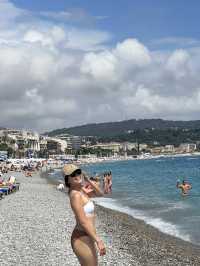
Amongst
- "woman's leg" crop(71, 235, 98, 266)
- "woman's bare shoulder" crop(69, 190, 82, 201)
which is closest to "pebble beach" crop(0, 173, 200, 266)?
"woman's leg" crop(71, 235, 98, 266)

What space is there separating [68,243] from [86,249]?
5990mm

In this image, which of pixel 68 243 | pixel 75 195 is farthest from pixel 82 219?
pixel 68 243

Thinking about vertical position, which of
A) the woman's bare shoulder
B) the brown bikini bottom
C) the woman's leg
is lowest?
the woman's leg

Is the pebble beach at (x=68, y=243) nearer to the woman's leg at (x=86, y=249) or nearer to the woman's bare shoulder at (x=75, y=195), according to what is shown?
the woman's leg at (x=86, y=249)

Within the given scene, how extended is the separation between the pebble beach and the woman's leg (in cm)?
359

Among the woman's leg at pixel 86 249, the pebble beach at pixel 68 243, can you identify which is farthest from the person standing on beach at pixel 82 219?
the pebble beach at pixel 68 243

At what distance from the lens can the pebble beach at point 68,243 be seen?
977 cm

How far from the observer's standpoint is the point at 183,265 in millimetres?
10578

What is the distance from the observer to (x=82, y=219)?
5.41 m

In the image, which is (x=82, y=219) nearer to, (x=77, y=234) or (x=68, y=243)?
(x=77, y=234)

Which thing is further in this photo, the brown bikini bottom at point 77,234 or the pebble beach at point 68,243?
the pebble beach at point 68,243

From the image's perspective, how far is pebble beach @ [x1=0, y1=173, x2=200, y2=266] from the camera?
977cm

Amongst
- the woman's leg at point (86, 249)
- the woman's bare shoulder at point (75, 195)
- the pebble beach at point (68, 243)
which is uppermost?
the woman's bare shoulder at point (75, 195)

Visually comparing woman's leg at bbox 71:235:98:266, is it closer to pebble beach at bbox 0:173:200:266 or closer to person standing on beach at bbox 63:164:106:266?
person standing on beach at bbox 63:164:106:266
